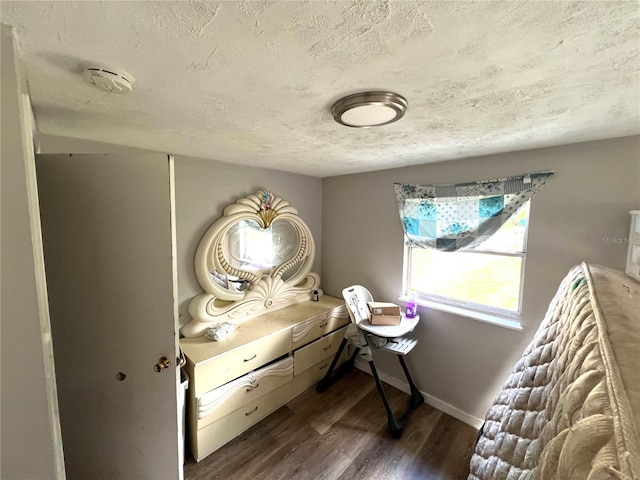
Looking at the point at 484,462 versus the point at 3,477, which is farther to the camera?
the point at 484,462

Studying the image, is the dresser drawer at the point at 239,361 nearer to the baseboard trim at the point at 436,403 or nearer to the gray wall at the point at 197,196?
the gray wall at the point at 197,196

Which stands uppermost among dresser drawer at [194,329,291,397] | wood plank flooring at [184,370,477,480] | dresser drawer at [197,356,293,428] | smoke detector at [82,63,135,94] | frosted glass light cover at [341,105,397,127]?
smoke detector at [82,63,135,94]

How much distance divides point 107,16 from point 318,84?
0.54 m

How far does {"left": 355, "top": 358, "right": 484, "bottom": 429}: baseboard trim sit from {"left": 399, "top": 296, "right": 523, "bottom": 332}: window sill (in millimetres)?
821

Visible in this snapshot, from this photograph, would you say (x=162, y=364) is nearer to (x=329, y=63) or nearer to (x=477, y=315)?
(x=329, y=63)

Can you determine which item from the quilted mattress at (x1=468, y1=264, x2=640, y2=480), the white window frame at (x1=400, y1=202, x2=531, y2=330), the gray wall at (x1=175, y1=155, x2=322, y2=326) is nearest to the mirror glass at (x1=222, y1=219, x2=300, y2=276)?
the gray wall at (x1=175, y1=155, x2=322, y2=326)

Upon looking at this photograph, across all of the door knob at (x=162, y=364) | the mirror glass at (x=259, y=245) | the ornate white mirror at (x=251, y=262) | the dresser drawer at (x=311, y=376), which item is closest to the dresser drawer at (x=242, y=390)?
the dresser drawer at (x=311, y=376)

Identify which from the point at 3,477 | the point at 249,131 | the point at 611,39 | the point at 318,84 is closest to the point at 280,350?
the point at 3,477

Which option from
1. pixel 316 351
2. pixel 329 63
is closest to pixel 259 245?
pixel 316 351

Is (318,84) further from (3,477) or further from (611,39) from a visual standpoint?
(3,477)

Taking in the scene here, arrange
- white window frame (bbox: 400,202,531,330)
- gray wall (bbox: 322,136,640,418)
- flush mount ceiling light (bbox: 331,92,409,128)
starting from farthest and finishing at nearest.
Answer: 1. white window frame (bbox: 400,202,531,330)
2. gray wall (bbox: 322,136,640,418)
3. flush mount ceiling light (bbox: 331,92,409,128)

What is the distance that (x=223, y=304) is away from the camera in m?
2.20

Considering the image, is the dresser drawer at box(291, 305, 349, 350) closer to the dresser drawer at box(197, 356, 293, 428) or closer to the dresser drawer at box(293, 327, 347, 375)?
the dresser drawer at box(293, 327, 347, 375)

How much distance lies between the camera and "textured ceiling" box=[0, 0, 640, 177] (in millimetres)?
530
